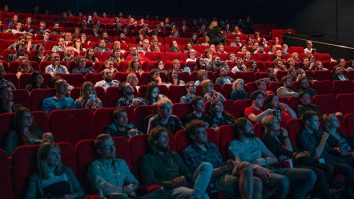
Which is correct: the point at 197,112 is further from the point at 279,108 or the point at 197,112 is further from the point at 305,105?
the point at 305,105

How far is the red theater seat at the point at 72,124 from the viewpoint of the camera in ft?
6.79

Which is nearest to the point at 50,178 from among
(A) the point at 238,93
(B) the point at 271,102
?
(B) the point at 271,102

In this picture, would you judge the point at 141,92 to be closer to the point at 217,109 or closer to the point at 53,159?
the point at 217,109

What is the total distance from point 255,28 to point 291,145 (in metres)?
5.00

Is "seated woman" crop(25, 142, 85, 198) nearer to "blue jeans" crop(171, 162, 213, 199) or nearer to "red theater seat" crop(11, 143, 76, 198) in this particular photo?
"red theater seat" crop(11, 143, 76, 198)

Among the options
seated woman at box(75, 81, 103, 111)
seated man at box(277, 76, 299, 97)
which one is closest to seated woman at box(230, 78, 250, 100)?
seated man at box(277, 76, 299, 97)

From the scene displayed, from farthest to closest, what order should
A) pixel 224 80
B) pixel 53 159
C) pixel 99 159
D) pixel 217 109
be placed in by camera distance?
pixel 224 80 < pixel 217 109 < pixel 99 159 < pixel 53 159

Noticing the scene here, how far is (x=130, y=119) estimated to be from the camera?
2.26 m

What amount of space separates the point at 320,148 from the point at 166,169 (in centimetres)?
90

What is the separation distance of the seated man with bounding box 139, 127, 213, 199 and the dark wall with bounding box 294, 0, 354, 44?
526 centimetres

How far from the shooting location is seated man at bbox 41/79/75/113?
233cm

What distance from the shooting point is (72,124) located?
6.97ft

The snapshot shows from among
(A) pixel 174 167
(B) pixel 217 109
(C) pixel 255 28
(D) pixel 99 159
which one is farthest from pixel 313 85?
(C) pixel 255 28

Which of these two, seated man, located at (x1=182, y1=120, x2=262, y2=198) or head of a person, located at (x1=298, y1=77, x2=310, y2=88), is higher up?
head of a person, located at (x1=298, y1=77, x2=310, y2=88)
